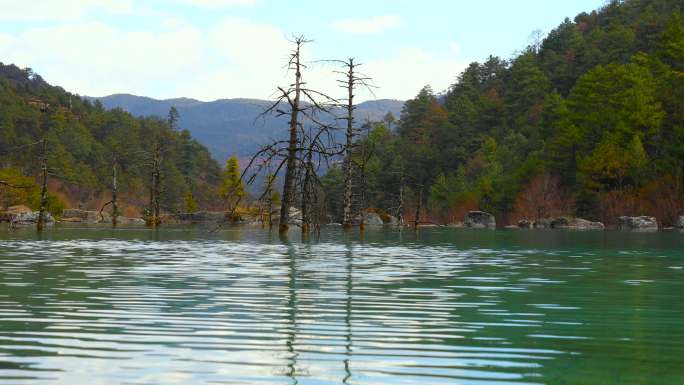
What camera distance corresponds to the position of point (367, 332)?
27.9 ft

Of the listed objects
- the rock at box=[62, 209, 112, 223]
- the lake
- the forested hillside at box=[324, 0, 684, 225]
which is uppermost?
the forested hillside at box=[324, 0, 684, 225]

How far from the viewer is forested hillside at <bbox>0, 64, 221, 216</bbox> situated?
14375 centimetres

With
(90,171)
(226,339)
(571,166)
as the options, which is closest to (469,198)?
(571,166)

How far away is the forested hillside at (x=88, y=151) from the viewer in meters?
144

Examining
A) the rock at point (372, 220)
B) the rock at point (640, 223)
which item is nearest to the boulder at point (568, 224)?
the rock at point (640, 223)

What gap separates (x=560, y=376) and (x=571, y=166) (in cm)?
8276

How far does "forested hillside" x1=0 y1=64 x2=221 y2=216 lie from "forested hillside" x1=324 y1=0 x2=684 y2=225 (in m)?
42.4

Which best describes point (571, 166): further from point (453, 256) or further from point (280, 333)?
point (280, 333)

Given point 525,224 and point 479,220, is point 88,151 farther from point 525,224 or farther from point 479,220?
point 525,224

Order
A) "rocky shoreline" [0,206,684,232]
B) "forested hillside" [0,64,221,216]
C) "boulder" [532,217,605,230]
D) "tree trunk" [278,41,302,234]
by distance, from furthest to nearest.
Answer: "forested hillside" [0,64,221,216] < "boulder" [532,217,605,230] < "rocky shoreline" [0,206,684,232] < "tree trunk" [278,41,302,234]

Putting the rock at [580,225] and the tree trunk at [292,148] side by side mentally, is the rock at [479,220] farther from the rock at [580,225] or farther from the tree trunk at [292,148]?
the tree trunk at [292,148]

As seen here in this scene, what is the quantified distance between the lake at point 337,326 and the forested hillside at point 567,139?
3072 centimetres

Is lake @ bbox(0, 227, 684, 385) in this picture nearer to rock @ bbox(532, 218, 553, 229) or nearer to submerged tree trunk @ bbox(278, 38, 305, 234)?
submerged tree trunk @ bbox(278, 38, 305, 234)

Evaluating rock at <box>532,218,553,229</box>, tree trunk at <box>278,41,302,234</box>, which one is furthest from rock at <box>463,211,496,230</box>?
tree trunk at <box>278,41,302,234</box>
